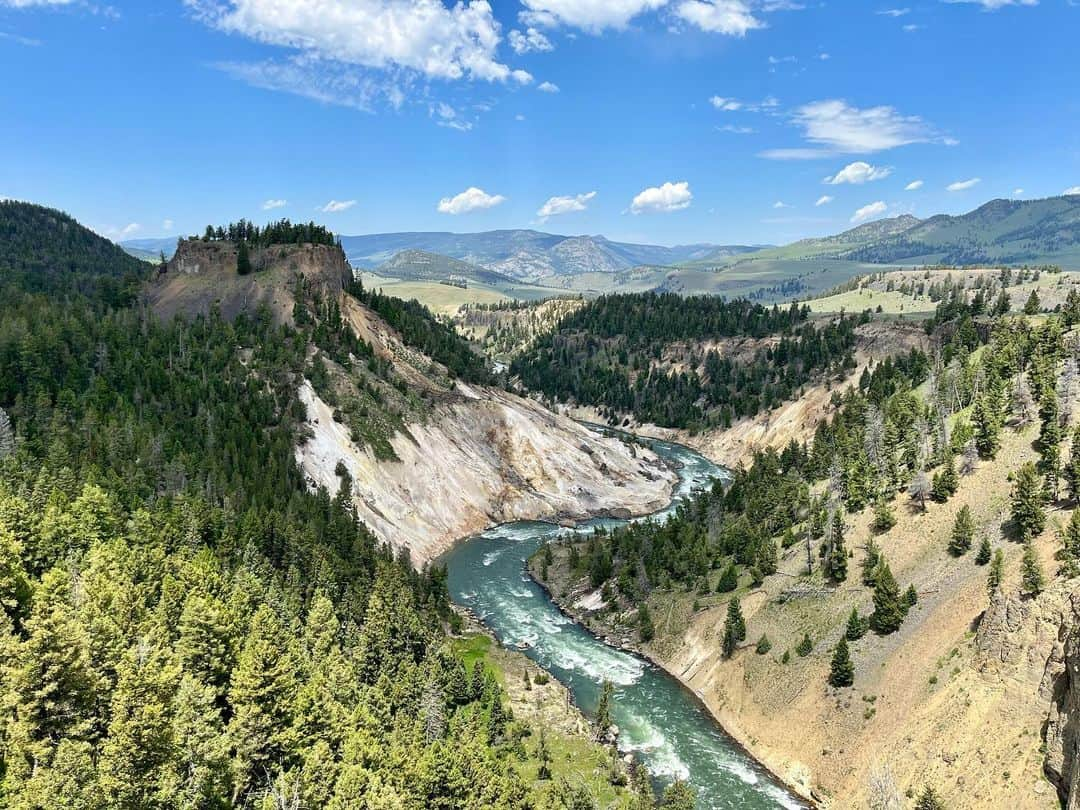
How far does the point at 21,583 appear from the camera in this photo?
4391 cm

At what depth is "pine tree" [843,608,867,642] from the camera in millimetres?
59219

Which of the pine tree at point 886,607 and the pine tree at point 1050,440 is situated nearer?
the pine tree at point 886,607

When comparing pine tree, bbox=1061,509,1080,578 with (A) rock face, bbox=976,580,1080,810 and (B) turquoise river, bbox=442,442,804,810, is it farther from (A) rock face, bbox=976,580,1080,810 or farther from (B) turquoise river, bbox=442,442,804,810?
(B) turquoise river, bbox=442,442,804,810

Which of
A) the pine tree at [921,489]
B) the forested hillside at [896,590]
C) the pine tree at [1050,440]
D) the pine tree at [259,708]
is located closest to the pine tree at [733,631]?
the forested hillside at [896,590]

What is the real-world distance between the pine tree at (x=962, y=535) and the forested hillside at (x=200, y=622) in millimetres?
37810

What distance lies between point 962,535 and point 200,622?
2336 inches

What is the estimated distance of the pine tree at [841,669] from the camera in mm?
56031

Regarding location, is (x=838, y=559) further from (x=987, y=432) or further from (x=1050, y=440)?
(x=1050, y=440)

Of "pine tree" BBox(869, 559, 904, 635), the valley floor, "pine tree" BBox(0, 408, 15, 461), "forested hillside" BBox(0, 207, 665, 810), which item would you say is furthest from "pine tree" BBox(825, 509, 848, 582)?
"pine tree" BBox(0, 408, 15, 461)

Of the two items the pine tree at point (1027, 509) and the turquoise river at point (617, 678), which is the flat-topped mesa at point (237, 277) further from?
the pine tree at point (1027, 509)

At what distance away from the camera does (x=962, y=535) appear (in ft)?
198

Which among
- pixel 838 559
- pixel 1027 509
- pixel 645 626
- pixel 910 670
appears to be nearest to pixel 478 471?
pixel 645 626

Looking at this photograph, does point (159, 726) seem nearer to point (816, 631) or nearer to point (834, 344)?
point (816, 631)

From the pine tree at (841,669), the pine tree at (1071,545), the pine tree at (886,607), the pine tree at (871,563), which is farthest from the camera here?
the pine tree at (871,563)
